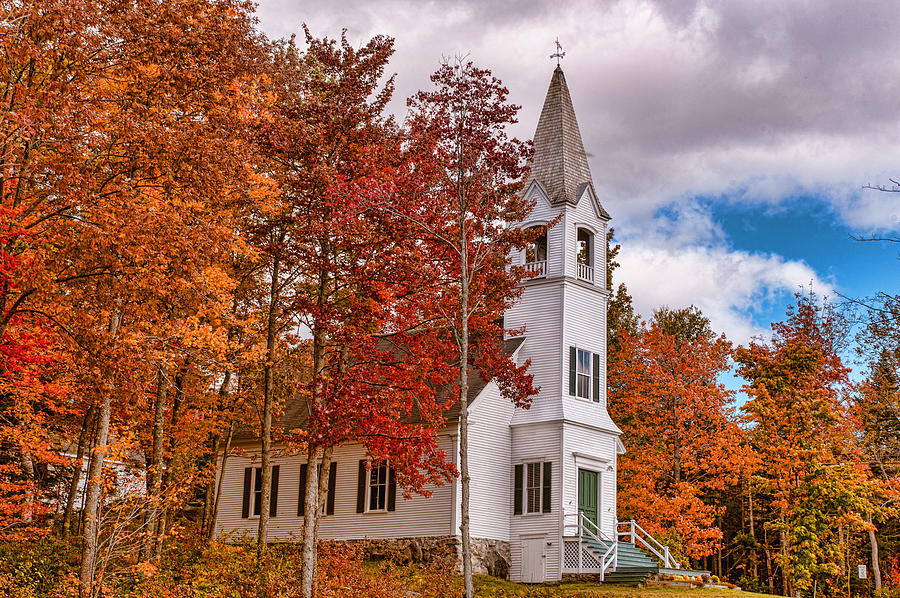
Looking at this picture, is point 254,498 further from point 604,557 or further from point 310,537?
point 310,537

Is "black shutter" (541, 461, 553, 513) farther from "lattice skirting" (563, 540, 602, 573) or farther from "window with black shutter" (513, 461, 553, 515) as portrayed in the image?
"lattice skirting" (563, 540, 602, 573)

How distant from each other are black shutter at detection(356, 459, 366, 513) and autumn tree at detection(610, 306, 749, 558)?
9.91m

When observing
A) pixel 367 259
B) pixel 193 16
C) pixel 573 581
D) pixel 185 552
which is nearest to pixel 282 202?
pixel 367 259

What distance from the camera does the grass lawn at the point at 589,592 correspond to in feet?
74.5

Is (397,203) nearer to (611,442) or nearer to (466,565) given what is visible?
(466,565)

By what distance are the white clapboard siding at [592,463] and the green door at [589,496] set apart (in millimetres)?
174

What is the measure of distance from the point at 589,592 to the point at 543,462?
5.75m

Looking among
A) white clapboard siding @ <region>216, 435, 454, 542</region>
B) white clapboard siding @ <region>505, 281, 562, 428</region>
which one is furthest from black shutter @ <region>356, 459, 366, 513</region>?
white clapboard siding @ <region>505, 281, 562, 428</region>

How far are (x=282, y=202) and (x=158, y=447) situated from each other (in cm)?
636

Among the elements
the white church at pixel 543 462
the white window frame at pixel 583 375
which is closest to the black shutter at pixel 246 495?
the white church at pixel 543 462

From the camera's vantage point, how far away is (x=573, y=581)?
87.0 feet

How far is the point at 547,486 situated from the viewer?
28.3 metres

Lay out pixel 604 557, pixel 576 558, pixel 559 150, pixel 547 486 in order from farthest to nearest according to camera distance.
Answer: pixel 559 150 < pixel 547 486 < pixel 576 558 < pixel 604 557

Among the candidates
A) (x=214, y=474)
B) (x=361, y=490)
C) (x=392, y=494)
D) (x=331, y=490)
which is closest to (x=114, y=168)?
(x=214, y=474)
